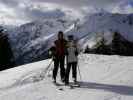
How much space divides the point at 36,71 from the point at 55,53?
4.20 meters

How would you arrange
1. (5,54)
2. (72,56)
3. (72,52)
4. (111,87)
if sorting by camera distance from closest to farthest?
(111,87) → (72,56) → (72,52) → (5,54)

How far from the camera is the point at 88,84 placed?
16.1 metres

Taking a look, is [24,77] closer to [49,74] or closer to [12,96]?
[49,74]

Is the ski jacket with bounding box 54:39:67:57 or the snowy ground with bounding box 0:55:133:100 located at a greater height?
the ski jacket with bounding box 54:39:67:57

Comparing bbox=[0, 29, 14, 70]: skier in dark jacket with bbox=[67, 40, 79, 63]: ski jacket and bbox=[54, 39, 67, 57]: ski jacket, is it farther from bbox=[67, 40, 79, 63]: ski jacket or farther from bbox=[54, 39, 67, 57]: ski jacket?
bbox=[67, 40, 79, 63]: ski jacket

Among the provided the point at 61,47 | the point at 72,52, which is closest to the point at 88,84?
the point at 72,52

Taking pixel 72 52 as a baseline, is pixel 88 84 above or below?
below

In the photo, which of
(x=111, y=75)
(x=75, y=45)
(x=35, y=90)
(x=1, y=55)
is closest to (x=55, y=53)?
(x=75, y=45)

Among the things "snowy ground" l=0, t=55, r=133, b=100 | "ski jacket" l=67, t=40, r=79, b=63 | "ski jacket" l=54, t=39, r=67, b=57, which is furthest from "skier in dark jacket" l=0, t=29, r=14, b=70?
"ski jacket" l=67, t=40, r=79, b=63

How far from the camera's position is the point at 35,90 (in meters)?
15.2

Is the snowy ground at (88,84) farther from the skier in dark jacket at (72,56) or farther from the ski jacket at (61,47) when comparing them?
the ski jacket at (61,47)

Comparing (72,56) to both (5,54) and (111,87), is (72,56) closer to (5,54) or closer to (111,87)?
(111,87)

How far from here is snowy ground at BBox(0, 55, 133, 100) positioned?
45.3ft

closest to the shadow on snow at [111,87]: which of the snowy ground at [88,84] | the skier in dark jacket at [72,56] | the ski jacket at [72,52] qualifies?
the snowy ground at [88,84]
